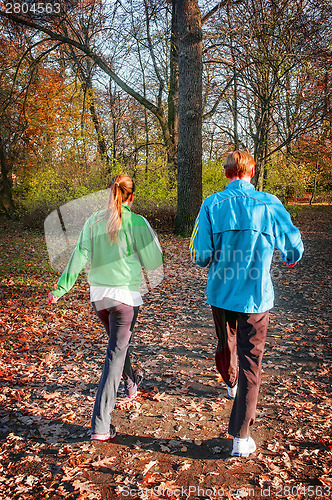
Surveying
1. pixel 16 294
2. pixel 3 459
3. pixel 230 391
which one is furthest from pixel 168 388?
pixel 16 294

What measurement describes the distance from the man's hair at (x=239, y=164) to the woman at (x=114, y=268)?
77cm

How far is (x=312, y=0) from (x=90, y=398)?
11.7 m

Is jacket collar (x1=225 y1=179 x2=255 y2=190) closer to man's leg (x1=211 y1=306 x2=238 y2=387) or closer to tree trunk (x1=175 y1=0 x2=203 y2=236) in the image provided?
man's leg (x1=211 y1=306 x2=238 y2=387)

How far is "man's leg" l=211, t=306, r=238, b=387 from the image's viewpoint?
2.84 metres

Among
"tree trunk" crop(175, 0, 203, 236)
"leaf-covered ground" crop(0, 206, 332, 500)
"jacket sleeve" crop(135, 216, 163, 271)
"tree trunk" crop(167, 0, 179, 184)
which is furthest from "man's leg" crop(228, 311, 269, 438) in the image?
"tree trunk" crop(167, 0, 179, 184)

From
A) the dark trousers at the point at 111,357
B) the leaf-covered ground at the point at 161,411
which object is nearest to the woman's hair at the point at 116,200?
the dark trousers at the point at 111,357

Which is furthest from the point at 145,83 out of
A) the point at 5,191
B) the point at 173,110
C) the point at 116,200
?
the point at 116,200

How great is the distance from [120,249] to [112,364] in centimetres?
89

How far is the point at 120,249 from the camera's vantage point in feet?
9.52

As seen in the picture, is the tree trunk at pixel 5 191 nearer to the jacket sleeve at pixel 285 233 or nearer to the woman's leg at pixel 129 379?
the woman's leg at pixel 129 379

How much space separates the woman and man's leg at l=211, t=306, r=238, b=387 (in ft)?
1.99

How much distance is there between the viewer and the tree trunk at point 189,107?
38.7 feet

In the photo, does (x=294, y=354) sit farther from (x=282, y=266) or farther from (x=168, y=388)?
(x=282, y=266)

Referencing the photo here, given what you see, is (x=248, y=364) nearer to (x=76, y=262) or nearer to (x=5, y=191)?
(x=76, y=262)
